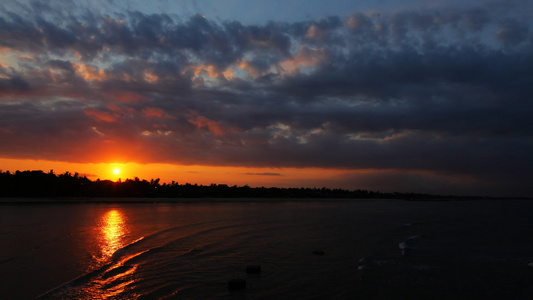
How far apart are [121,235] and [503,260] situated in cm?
2192

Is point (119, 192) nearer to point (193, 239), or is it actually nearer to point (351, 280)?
point (193, 239)

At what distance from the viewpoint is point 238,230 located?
27.6 m

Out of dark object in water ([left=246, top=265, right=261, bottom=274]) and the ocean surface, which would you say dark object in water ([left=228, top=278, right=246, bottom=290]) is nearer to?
the ocean surface

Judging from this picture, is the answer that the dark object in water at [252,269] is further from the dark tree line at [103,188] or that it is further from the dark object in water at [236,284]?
the dark tree line at [103,188]

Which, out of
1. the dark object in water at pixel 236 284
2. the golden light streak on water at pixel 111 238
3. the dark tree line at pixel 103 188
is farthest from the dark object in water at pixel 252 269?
the dark tree line at pixel 103 188

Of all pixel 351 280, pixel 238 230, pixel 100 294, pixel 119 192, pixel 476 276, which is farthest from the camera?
pixel 119 192

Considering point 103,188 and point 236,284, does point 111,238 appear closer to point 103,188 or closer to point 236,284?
point 236,284

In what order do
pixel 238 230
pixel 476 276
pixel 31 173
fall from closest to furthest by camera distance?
pixel 476 276 < pixel 238 230 < pixel 31 173

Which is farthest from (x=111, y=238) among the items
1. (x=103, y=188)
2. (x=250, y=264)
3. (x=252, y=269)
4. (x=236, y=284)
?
(x=103, y=188)

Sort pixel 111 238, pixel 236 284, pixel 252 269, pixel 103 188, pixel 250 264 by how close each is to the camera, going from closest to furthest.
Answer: pixel 236 284, pixel 252 269, pixel 250 264, pixel 111 238, pixel 103 188

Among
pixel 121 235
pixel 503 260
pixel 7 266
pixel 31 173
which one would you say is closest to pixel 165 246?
pixel 121 235

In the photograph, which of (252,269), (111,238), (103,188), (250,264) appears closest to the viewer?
(252,269)

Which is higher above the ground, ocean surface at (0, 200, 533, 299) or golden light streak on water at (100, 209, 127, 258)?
golden light streak on water at (100, 209, 127, 258)

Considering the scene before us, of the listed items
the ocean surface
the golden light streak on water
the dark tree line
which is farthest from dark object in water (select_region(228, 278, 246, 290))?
the dark tree line
